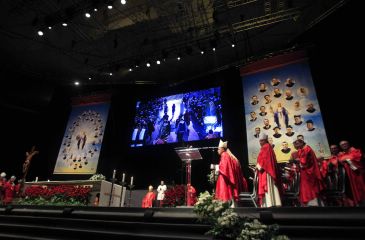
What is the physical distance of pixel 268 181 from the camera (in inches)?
207

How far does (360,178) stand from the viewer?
19.1ft

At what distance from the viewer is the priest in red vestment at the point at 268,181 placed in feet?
17.0

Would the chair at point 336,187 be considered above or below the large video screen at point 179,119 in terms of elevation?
below

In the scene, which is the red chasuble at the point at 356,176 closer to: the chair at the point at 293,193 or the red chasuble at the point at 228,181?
the chair at the point at 293,193

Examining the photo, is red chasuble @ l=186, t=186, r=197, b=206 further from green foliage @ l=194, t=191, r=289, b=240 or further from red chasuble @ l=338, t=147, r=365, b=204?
red chasuble @ l=338, t=147, r=365, b=204

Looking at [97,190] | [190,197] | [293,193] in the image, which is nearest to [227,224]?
[293,193]

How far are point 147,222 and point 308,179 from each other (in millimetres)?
3538

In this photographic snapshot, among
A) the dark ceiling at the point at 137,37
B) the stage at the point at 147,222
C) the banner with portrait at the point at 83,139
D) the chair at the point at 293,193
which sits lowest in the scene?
the stage at the point at 147,222

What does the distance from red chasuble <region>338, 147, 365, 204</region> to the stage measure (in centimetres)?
318

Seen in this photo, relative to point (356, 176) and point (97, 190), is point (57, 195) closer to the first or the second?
point (97, 190)

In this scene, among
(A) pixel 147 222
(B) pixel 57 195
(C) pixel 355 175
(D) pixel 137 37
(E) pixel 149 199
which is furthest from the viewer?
(D) pixel 137 37

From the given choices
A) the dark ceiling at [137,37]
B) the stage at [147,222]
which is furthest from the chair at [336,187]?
the dark ceiling at [137,37]

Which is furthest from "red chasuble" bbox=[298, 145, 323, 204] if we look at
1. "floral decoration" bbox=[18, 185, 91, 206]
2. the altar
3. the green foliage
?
"floral decoration" bbox=[18, 185, 91, 206]

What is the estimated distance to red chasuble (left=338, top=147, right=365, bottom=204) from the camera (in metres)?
5.70
